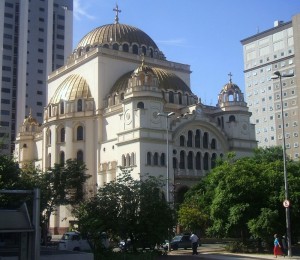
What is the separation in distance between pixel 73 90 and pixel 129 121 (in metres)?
13.4

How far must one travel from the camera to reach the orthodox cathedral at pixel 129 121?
56375 mm

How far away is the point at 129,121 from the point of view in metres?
56.8

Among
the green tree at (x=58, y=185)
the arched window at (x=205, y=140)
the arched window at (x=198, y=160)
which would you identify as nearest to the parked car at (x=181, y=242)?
the green tree at (x=58, y=185)

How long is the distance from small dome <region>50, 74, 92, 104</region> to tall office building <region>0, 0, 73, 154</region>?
114 ft

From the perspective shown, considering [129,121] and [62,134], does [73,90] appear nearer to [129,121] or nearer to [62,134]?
[62,134]

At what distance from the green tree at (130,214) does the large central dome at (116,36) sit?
46320 mm

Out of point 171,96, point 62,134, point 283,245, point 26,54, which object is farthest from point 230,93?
point 26,54

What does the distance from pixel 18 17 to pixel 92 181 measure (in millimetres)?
57749

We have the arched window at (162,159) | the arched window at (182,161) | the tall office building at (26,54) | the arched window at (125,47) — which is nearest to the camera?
the arched window at (162,159)

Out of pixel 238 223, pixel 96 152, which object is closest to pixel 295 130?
pixel 96 152

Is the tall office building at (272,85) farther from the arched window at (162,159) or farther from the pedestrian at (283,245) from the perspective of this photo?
the pedestrian at (283,245)

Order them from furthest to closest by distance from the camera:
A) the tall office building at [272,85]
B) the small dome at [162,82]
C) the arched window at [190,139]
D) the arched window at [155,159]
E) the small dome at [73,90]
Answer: the tall office building at [272,85] → the small dome at [73,90] → the small dome at [162,82] → the arched window at [190,139] → the arched window at [155,159]

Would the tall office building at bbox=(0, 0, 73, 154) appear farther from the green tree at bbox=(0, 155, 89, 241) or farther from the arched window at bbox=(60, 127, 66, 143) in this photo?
the green tree at bbox=(0, 155, 89, 241)

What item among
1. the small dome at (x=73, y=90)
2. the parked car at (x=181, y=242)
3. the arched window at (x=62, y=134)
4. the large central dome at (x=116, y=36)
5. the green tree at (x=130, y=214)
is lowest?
the parked car at (x=181, y=242)
